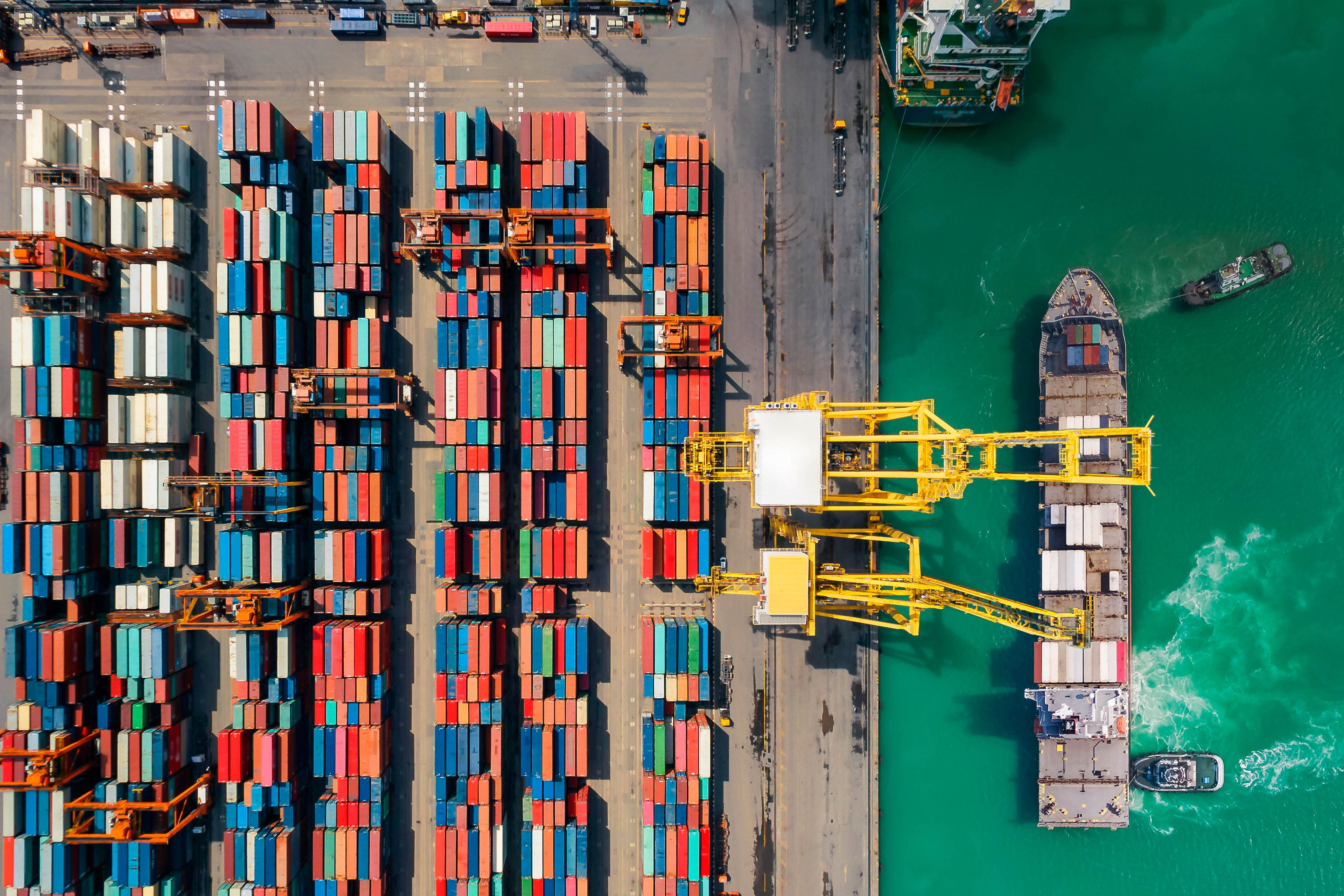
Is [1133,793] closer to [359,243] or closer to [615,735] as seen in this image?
[615,735]

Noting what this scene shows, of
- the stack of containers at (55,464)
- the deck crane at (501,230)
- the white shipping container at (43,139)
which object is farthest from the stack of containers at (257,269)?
the white shipping container at (43,139)

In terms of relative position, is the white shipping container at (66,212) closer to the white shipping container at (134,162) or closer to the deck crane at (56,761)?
the white shipping container at (134,162)

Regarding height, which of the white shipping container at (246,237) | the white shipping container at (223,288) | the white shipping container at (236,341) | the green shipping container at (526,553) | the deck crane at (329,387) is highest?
the white shipping container at (246,237)

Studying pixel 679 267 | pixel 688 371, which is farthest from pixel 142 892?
pixel 679 267

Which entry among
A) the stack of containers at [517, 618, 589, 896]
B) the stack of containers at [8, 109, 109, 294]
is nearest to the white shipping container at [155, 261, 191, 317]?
the stack of containers at [8, 109, 109, 294]

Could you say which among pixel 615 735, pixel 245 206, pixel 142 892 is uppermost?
pixel 245 206

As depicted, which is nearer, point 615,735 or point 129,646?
point 129,646

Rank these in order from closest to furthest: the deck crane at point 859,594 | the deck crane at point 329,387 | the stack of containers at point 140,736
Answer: the deck crane at point 859,594, the deck crane at point 329,387, the stack of containers at point 140,736
